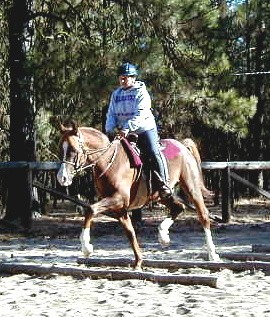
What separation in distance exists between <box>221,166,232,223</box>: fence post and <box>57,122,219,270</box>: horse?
6.19m

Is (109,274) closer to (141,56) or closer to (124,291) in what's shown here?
(124,291)

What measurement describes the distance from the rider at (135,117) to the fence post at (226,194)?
6.89 meters

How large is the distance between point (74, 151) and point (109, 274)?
1.53 metres

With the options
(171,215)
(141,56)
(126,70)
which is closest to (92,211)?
(126,70)

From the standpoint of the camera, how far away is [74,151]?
819cm

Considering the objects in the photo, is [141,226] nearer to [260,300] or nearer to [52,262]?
[52,262]

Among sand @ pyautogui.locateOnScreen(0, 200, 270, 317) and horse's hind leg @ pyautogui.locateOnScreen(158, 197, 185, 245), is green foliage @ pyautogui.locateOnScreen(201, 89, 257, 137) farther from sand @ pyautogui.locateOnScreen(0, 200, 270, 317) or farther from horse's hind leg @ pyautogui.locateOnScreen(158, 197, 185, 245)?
horse's hind leg @ pyautogui.locateOnScreen(158, 197, 185, 245)

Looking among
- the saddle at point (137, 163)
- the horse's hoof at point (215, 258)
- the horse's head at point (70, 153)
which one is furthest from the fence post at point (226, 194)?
the horse's head at point (70, 153)

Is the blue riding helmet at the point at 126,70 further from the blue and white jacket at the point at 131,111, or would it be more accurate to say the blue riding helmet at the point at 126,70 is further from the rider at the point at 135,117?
the blue and white jacket at the point at 131,111

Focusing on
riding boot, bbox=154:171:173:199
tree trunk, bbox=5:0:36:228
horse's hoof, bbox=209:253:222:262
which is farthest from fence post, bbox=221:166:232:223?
riding boot, bbox=154:171:173:199

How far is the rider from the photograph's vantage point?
8.80m

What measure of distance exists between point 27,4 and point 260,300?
1103cm

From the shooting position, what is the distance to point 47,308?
6.54 metres

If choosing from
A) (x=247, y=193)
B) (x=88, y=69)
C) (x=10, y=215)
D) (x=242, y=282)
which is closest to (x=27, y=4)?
(x=88, y=69)
